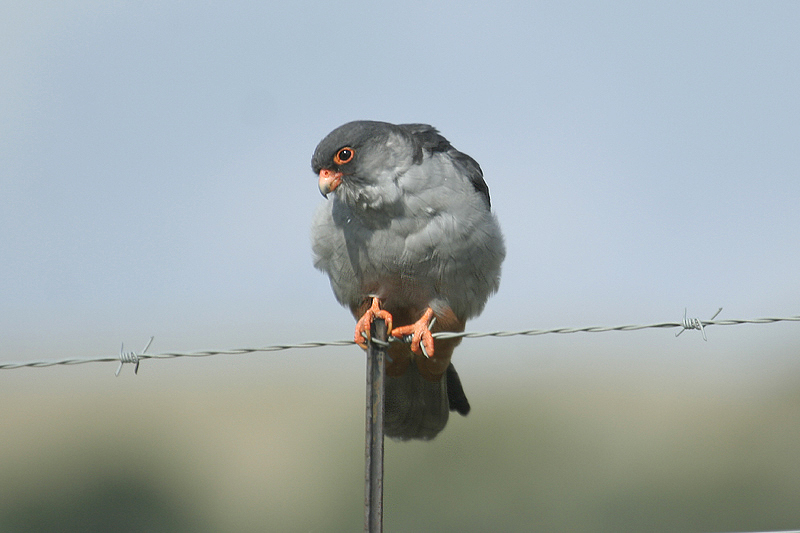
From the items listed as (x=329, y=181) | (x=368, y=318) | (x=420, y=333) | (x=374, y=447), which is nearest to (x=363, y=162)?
(x=329, y=181)

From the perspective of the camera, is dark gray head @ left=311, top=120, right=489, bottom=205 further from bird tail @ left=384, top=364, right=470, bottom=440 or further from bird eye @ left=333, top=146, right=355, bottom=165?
bird tail @ left=384, top=364, right=470, bottom=440

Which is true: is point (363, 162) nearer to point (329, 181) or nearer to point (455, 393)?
point (329, 181)

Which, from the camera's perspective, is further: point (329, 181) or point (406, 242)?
point (329, 181)

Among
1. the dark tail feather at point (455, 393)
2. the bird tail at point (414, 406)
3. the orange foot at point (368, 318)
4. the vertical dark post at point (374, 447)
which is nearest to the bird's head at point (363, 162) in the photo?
the orange foot at point (368, 318)

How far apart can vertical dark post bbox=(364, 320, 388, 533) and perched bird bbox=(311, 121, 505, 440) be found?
1141 mm

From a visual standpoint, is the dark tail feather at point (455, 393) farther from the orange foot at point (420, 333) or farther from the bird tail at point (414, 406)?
the orange foot at point (420, 333)

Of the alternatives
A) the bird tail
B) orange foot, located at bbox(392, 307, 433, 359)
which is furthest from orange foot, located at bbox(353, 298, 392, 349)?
the bird tail

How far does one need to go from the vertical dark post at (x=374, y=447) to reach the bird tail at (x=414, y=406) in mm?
1836

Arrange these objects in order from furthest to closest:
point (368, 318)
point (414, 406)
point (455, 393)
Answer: point (455, 393) → point (414, 406) → point (368, 318)

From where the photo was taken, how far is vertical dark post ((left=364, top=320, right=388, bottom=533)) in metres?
2.87

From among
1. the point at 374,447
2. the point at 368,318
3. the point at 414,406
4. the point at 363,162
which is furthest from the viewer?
the point at 414,406

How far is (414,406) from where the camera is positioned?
488 centimetres

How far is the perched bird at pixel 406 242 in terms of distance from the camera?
440cm

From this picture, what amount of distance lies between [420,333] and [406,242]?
503 millimetres
